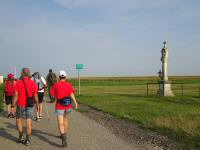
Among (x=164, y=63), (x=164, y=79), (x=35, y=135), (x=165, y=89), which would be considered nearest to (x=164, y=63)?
(x=164, y=63)

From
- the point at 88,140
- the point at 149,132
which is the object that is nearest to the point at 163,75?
the point at 149,132

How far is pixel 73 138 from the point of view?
8836 millimetres

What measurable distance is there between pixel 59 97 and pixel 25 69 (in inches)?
42.4

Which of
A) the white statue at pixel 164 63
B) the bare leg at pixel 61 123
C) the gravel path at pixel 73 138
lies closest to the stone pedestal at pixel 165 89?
the white statue at pixel 164 63

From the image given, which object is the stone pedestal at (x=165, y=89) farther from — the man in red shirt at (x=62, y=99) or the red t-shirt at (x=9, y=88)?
the man in red shirt at (x=62, y=99)

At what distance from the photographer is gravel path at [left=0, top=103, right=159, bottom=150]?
25.5 feet

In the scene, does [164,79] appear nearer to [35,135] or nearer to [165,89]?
[165,89]

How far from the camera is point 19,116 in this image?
27.1 ft

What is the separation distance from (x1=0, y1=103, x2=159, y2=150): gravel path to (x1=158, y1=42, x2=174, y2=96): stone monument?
15.5m

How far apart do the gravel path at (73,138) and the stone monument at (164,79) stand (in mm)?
15485

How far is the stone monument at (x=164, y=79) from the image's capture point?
86.8 ft

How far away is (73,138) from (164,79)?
1895 centimetres

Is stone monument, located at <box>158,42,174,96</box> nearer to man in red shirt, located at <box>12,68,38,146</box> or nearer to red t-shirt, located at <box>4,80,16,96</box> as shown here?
red t-shirt, located at <box>4,80,16,96</box>

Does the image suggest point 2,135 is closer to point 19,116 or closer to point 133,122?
point 19,116
